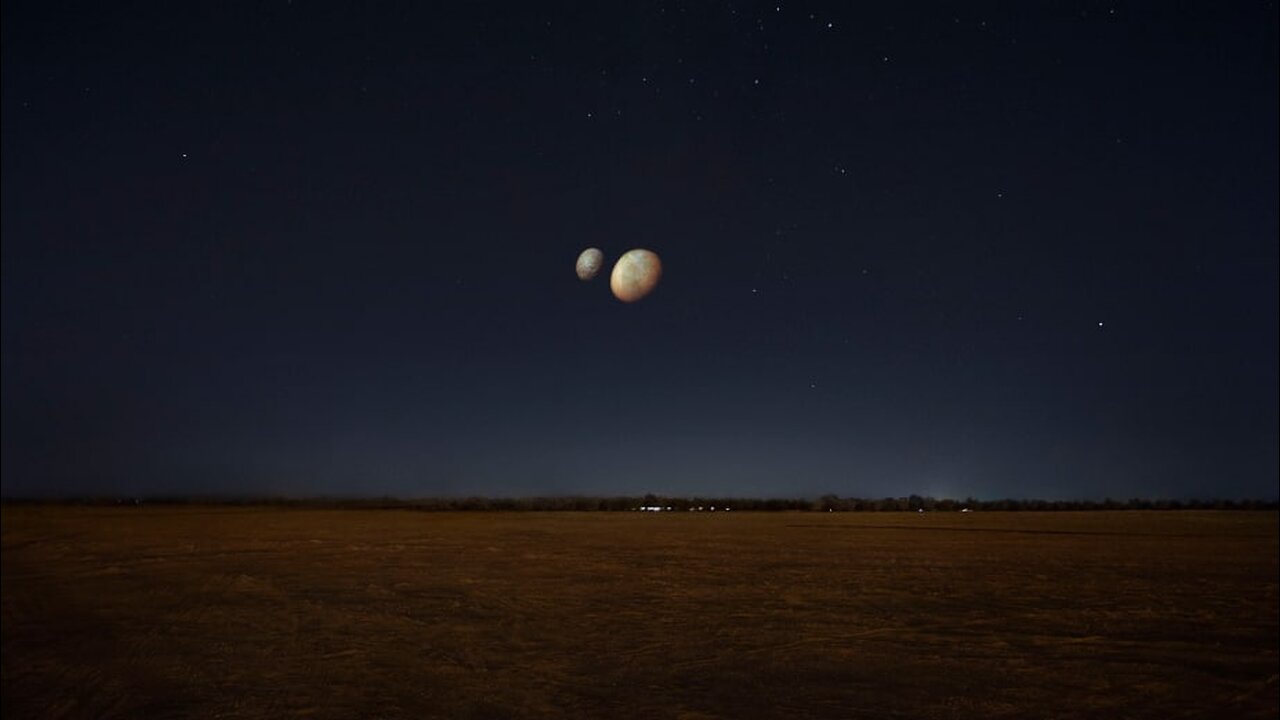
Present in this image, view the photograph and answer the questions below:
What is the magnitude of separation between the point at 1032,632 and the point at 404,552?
587 inches

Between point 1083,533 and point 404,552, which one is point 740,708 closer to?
point 404,552

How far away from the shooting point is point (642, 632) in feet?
40.1

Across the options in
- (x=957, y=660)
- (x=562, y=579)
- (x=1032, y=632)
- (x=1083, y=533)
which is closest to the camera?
(x=957, y=660)

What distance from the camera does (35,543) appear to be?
27797 mm

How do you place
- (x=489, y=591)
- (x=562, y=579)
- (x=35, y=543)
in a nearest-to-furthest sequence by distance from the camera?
(x=489, y=591) < (x=562, y=579) < (x=35, y=543)

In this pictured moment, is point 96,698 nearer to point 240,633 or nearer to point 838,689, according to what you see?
point 240,633

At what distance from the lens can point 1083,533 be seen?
30578mm

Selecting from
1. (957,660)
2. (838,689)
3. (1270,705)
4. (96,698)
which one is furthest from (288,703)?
(1270,705)

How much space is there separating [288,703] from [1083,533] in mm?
27483

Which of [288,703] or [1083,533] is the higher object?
[1083,533]

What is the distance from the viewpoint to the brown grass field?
898cm

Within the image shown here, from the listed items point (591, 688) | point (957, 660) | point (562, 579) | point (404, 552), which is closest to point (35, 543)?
point (404, 552)

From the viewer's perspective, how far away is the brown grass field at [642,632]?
8.98 meters

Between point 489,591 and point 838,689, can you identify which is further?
point 489,591
